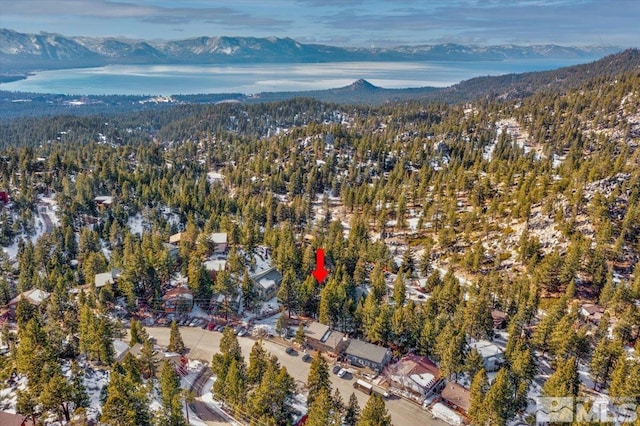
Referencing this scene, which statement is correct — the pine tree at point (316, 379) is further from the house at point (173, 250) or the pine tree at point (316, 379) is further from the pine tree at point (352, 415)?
the house at point (173, 250)

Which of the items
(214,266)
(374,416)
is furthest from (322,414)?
(214,266)

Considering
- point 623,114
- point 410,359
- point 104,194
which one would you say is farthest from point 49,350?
point 623,114

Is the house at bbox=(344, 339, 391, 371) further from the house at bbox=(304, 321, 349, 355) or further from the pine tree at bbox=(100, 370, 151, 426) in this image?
the pine tree at bbox=(100, 370, 151, 426)

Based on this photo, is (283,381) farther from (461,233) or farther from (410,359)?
(461,233)

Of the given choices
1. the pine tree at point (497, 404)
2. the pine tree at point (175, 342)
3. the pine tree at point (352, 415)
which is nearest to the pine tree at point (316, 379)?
the pine tree at point (352, 415)

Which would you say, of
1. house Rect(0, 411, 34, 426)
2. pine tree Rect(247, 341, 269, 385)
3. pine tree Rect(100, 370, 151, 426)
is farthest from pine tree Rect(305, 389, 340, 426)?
house Rect(0, 411, 34, 426)

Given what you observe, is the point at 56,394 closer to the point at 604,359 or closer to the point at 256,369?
the point at 256,369
